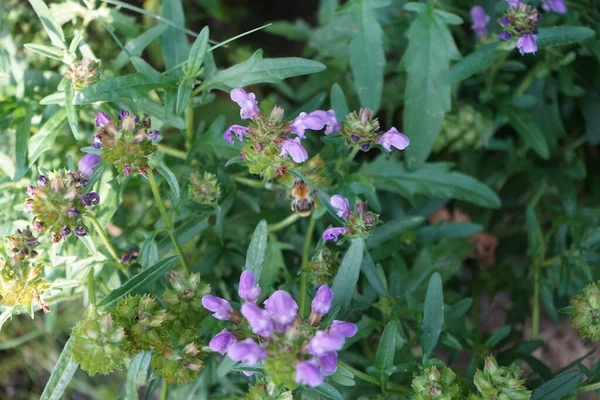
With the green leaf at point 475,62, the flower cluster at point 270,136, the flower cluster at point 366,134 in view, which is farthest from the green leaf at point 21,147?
the green leaf at point 475,62

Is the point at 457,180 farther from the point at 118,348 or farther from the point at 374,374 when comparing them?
the point at 118,348

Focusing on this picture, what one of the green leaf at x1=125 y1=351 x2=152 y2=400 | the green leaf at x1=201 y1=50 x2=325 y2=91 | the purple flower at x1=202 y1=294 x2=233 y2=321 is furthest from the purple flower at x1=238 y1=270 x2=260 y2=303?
the green leaf at x1=201 y1=50 x2=325 y2=91

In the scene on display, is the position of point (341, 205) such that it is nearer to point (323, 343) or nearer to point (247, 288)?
point (247, 288)

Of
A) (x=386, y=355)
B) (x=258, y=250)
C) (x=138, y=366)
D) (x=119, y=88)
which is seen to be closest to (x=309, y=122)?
(x=258, y=250)

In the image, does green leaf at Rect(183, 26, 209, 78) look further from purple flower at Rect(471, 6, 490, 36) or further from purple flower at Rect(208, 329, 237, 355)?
purple flower at Rect(471, 6, 490, 36)

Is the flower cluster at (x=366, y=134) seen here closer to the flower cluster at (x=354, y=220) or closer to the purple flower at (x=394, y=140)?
the purple flower at (x=394, y=140)

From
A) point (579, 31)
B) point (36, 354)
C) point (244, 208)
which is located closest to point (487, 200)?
point (579, 31)
